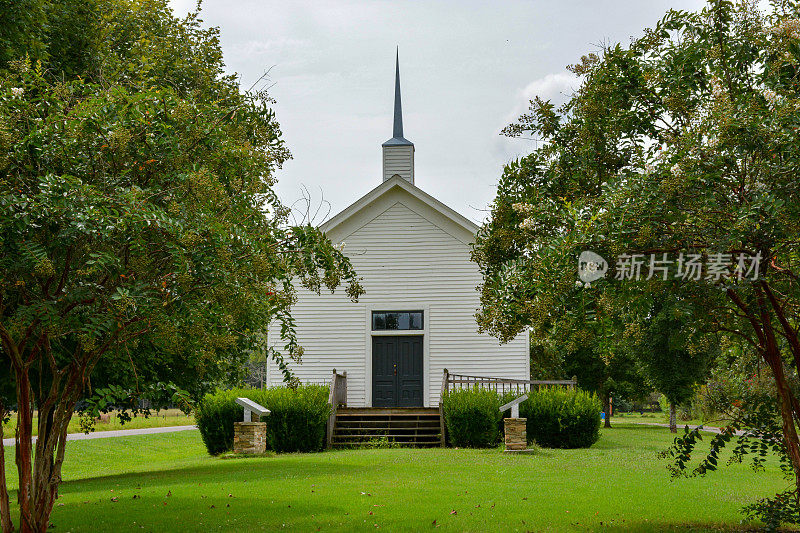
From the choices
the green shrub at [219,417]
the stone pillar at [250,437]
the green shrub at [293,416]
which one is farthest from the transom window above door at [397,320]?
the stone pillar at [250,437]

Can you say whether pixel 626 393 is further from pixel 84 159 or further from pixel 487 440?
pixel 84 159

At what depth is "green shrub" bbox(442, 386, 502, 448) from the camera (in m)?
18.4

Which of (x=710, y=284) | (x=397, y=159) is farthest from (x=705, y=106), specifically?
(x=397, y=159)

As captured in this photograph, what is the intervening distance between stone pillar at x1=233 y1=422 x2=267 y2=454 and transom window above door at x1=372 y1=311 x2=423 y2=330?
17.4 feet

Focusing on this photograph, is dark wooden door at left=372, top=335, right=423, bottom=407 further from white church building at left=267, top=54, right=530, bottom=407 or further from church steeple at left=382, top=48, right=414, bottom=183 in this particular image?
church steeple at left=382, top=48, right=414, bottom=183

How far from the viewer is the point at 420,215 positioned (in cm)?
2212

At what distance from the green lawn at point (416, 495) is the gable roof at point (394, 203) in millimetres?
7125

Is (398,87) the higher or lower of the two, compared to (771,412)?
higher

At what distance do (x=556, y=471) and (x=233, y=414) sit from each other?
28.5ft

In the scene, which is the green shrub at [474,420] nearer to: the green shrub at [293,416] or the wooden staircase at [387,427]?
the wooden staircase at [387,427]

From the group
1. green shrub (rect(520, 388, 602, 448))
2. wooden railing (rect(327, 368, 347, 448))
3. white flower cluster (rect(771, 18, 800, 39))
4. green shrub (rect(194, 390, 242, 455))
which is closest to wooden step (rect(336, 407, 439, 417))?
wooden railing (rect(327, 368, 347, 448))

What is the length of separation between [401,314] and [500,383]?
3.31 metres

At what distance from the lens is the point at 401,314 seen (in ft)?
71.5

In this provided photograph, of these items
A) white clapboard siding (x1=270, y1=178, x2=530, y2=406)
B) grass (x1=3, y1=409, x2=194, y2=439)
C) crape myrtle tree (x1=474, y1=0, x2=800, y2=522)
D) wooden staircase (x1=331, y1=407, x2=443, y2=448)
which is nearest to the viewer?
crape myrtle tree (x1=474, y1=0, x2=800, y2=522)
